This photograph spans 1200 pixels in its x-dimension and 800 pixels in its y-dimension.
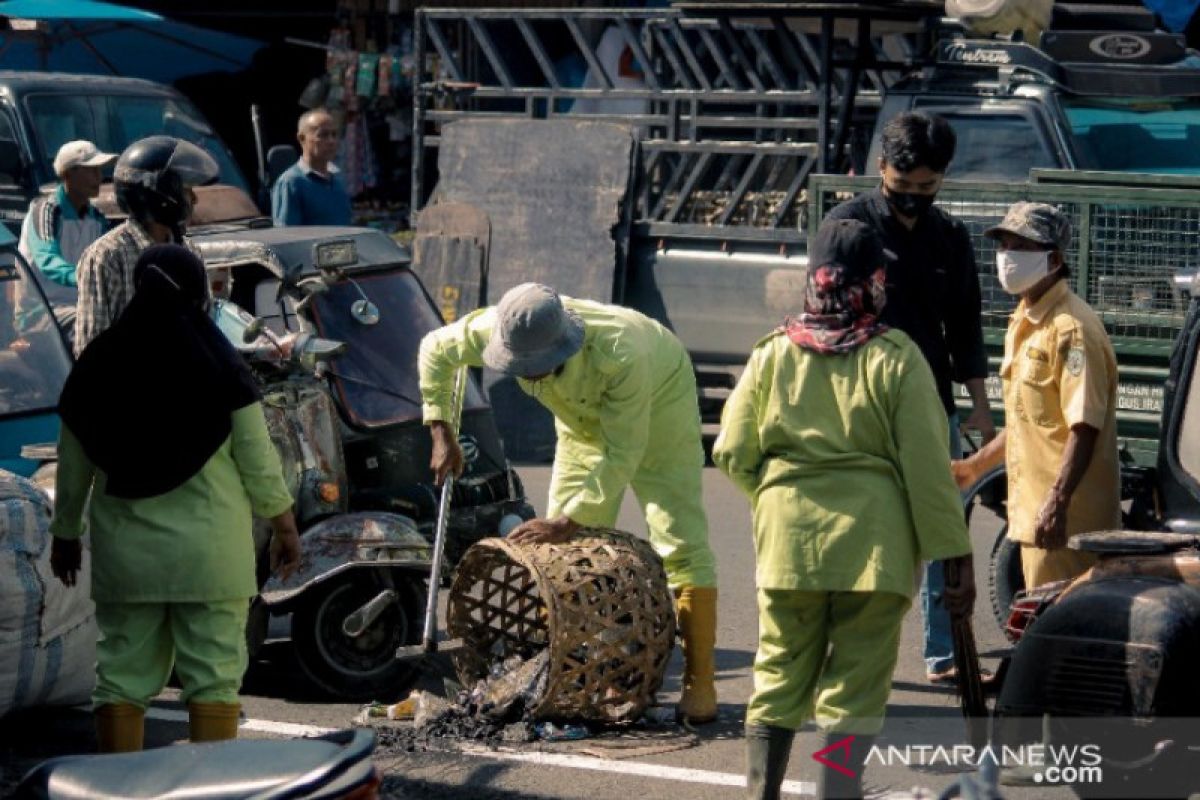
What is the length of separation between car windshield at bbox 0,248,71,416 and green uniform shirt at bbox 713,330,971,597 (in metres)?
3.32

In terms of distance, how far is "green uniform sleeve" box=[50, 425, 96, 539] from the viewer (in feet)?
18.5

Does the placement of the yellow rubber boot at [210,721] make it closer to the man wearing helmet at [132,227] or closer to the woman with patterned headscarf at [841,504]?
the woman with patterned headscarf at [841,504]

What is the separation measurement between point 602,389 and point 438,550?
3.13 ft

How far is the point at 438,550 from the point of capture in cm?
710

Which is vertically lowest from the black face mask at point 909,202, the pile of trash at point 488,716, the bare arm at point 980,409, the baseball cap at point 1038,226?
the pile of trash at point 488,716

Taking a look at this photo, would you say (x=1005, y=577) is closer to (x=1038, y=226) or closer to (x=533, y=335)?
(x=1038, y=226)

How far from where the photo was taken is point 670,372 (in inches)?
268

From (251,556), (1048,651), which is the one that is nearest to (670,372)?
(251,556)

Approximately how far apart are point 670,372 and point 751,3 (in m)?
6.11

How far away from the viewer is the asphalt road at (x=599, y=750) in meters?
6.08

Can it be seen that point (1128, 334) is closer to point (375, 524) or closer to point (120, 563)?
point (375, 524)

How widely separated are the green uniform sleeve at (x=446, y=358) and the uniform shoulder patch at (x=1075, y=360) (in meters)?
1.89

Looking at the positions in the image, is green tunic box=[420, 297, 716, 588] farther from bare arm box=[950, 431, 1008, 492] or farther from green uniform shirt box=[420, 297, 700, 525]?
bare arm box=[950, 431, 1008, 492]

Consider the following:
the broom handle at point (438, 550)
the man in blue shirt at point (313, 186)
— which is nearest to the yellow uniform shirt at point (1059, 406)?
the broom handle at point (438, 550)
